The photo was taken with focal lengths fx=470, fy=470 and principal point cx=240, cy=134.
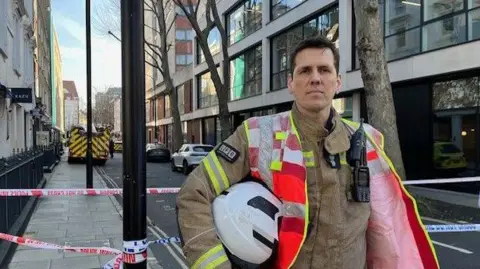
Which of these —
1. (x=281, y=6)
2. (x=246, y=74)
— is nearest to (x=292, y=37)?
(x=281, y=6)

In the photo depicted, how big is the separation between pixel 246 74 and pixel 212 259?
2768 centimetres

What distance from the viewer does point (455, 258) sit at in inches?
251

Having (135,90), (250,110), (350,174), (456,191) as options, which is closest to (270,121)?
(350,174)

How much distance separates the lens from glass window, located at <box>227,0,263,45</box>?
1064 inches

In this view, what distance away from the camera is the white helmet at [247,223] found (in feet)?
5.46

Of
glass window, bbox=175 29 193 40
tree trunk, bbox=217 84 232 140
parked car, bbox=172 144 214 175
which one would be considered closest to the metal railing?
tree trunk, bbox=217 84 232 140

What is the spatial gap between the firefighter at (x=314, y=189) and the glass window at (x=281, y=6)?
20503 mm

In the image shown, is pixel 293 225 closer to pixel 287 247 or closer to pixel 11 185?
pixel 287 247

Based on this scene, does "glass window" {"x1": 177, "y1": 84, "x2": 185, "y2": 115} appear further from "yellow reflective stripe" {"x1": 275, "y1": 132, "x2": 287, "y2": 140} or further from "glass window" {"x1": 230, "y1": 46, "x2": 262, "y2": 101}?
"yellow reflective stripe" {"x1": 275, "y1": 132, "x2": 287, "y2": 140}

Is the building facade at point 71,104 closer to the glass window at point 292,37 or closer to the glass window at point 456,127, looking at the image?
the glass window at point 292,37

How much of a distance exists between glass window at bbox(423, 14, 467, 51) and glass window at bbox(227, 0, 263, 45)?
13385mm

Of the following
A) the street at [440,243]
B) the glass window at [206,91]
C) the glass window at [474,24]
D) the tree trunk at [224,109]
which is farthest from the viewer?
the glass window at [206,91]

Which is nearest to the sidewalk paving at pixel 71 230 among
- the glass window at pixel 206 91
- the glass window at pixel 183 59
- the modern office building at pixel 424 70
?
the modern office building at pixel 424 70

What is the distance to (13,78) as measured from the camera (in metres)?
18.4
